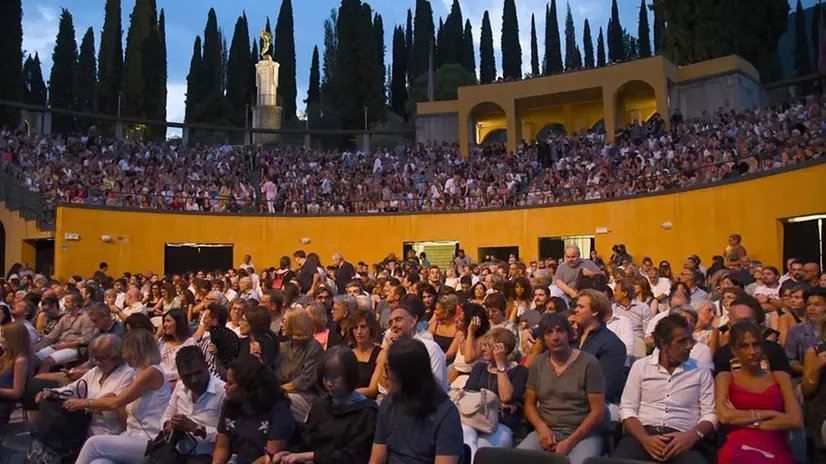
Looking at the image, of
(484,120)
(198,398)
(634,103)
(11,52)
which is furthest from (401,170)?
(198,398)

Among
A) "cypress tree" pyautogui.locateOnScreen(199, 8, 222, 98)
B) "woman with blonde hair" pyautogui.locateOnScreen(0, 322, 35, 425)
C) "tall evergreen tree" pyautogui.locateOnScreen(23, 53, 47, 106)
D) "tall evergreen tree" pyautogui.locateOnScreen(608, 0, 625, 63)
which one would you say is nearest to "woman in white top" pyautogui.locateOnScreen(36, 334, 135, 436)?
"woman with blonde hair" pyautogui.locateOnScreen(0, 322, 35, 425)

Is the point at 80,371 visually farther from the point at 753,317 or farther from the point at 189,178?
the point at 189,178

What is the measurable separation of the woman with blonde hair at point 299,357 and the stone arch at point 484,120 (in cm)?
2618

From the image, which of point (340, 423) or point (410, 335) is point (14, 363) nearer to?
point (410, 335)

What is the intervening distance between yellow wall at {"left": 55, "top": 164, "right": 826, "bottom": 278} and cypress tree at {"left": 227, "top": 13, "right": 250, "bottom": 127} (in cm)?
3081

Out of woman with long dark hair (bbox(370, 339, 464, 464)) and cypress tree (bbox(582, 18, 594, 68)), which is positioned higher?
cypress tree (bbox(582, 18, 594, 68))

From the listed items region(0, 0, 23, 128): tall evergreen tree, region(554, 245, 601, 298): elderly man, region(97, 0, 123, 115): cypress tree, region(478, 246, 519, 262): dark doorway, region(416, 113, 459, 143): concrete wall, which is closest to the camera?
region(554, 245, 601, 298): elderly man

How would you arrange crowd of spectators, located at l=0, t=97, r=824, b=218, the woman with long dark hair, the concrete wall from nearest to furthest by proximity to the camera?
the woman with long dark hair → crowd of spectators, located at l=0, t=97, r=824, b=218 → the concrete wall

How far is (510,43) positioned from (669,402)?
67.6 metres

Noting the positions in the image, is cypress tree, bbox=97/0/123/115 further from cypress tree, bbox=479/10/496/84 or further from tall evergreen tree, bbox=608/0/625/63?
tall evergreen tree, bbox=608/0/625/63

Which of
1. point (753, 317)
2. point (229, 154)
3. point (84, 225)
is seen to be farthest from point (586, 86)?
point (753, 317)

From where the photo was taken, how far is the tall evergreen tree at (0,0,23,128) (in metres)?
39.3

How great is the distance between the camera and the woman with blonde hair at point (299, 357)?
5949 millimetres

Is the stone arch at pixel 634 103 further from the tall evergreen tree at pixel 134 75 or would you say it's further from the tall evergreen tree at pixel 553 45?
the tall evergreen tree at pixel 553 45
